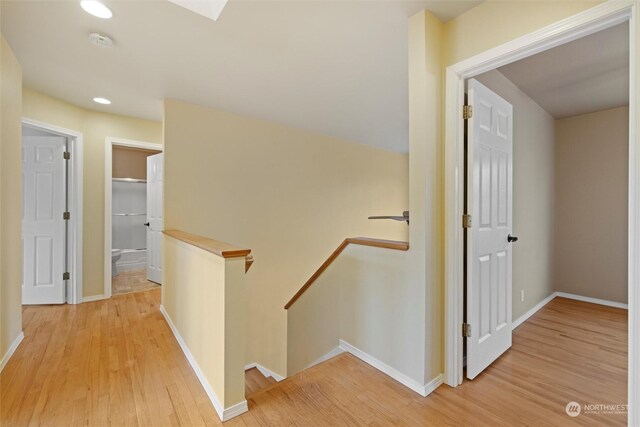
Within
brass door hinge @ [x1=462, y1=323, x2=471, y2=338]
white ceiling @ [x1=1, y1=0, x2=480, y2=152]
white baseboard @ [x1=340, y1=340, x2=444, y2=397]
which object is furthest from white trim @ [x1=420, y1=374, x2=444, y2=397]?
white ceiling @ [x1=1, y1=0, x2=480, y2=152]

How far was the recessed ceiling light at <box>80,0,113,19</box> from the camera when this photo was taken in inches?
65.2

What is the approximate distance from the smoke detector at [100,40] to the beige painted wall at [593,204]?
502 cm

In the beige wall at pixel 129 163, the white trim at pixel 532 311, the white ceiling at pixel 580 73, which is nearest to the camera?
the white ceiling at pixel 580 73

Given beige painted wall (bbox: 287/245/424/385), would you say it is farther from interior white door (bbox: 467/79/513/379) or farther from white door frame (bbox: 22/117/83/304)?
white door frame (bbox: 22/117/83/304)

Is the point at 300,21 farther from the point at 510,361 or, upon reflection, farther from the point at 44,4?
the point at 510,361

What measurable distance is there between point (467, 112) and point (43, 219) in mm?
4483

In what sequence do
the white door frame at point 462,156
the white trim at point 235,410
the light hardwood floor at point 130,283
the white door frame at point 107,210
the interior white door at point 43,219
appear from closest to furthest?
the white door frame at point 462,156 → the white trim at point 235,410 → the interior white door at point 43,219 → the white door frame at point 107,210 → the light hardwood floor at point 130,283

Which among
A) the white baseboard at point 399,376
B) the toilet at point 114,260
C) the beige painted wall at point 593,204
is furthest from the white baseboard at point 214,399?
the beige painted wall at point 593,204

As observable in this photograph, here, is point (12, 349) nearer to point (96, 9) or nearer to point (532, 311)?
A: point (96, 9)

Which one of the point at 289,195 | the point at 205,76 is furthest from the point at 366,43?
the point at 289,195

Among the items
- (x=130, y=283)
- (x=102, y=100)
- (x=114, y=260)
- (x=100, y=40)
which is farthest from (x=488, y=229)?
(x=114, y=260)

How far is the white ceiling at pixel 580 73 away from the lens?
2057 mm

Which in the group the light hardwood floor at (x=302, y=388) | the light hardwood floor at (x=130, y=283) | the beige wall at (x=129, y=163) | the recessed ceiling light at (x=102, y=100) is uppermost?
the recessed ceiling light at (x=102, y=100)

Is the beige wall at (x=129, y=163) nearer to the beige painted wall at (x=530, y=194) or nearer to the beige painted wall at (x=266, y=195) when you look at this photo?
the beige painted wall at (x=266, y=195)
